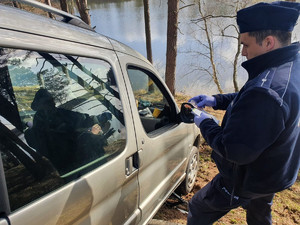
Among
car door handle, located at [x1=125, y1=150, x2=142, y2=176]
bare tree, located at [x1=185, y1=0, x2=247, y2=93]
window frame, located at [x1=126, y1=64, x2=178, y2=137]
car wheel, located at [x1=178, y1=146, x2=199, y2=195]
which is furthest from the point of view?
bare tree, located at [x1=185, y1=0, x2=247, y2=93]

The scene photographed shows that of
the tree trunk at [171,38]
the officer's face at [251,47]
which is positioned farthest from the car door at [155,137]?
the tree trunk at [171,38]

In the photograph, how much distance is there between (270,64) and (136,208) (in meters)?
1.46

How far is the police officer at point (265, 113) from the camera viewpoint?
1.35 m

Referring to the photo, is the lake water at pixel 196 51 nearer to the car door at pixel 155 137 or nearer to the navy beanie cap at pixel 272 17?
the car door at pixel 155 137

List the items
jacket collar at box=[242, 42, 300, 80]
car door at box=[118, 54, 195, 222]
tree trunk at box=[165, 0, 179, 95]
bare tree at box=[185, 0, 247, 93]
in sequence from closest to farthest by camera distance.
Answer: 1. jacket collar at box=[242, 42, 300, 80]
2. car door at box=[118, 54, 195, 222]
3. tree trunk at box=[165, 0, 179, 95]
4. bare tree at box=[185, 0, 247, 93]

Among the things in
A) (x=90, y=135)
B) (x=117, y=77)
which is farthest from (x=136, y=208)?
(x=117, y=77)

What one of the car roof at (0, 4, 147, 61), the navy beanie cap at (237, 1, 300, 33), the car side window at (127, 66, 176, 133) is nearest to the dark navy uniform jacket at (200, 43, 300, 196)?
the navy beanie cap at (237, 1, 300, 33)

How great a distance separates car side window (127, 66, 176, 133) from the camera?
2328 millimetres

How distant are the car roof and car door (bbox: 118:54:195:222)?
0.85 ft

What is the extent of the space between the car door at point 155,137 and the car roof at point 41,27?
0.26 metres

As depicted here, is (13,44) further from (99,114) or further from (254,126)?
(254,126)

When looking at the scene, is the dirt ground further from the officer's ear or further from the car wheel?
the officer's ear

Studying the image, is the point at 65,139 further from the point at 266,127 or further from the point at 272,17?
the point at 272,17

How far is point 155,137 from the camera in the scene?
2047 millimetres
